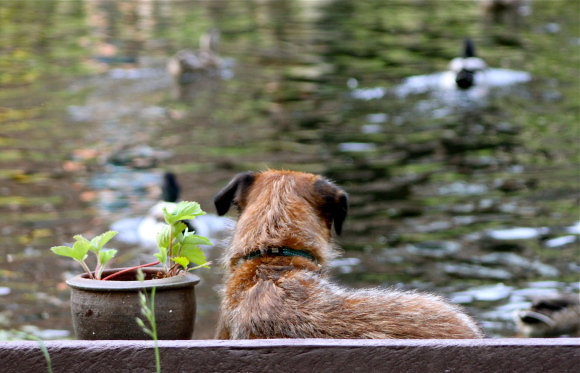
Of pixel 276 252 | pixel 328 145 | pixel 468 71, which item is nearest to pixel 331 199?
pixel 276 252

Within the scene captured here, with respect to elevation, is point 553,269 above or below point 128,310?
below

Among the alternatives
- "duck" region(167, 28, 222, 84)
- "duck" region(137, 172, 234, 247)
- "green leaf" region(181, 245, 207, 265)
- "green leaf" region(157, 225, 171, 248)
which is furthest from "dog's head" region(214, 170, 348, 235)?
"duck" region(167, 28, 222, 84)

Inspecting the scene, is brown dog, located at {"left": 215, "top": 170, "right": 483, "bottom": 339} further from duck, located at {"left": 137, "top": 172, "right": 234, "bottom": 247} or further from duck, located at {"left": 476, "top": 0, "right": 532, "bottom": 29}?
duck, located at {"left": 476, "top": 0, "right": 532, "bottom": 29}

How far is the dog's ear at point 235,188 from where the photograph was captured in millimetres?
4434

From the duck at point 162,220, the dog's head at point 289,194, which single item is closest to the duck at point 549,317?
the duck at point 162,220

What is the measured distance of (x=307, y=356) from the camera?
2996 mm

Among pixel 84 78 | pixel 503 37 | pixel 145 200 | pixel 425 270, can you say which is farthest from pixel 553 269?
pixel 503 37

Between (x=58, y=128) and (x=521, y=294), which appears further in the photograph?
(x=58, y=128)

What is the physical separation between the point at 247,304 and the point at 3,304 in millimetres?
6101

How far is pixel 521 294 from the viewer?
31.0 feet

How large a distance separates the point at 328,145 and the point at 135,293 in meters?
12.1

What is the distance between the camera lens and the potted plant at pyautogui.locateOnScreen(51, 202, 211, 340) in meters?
3.52

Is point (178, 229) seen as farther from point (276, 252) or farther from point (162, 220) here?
point (162, 220)

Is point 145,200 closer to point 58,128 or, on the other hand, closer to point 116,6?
point 58,128
